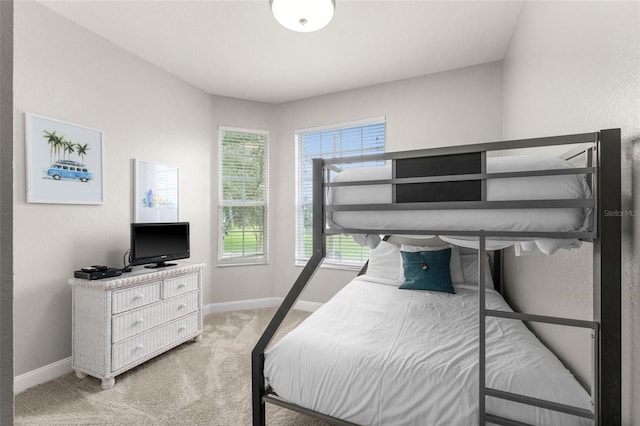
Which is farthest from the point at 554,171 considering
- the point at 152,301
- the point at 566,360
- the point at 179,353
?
the point at 179,353

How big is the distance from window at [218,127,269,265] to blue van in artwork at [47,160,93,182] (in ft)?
5.12

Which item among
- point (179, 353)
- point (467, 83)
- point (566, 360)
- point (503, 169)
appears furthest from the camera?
point (467, 83)

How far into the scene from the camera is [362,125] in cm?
374

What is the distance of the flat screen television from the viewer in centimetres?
268

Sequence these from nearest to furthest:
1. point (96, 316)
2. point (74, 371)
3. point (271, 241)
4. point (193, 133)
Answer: point (96, 316) < point (74, 371) < point (193, 133) < point (271, 241)

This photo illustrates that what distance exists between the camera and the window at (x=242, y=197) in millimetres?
3994

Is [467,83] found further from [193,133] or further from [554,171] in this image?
[193,133]

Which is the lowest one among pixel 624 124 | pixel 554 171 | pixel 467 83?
pixel 554 171

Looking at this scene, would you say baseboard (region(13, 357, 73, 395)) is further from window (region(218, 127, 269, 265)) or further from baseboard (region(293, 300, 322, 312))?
baseboard (region(293, 300, 322, 312))

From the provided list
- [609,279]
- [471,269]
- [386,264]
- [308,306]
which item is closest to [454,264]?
[471,269]

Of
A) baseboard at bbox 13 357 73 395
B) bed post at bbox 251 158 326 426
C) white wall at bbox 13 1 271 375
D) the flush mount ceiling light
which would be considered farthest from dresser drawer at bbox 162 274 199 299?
the flush mount ceiling light

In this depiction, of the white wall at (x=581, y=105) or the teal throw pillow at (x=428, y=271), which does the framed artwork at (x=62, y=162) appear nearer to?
the teal throw pillow at (x=428, y=271)

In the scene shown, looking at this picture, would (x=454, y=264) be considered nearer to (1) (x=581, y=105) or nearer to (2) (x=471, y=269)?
(2) (x=471, y=269)

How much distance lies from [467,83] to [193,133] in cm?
306
